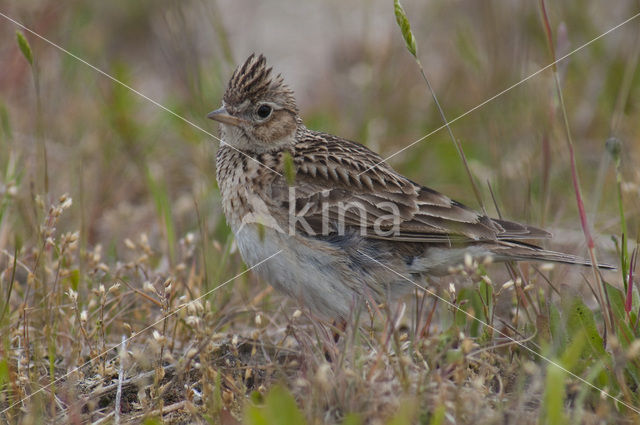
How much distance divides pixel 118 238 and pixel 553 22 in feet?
15.7

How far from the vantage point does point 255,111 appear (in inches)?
202

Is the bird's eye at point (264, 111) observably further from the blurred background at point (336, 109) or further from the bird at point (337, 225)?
the blurred background at point (336, 109)

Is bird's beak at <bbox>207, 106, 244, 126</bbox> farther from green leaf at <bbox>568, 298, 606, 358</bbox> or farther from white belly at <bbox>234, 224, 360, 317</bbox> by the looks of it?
green leaf at <bbox>568, 298, 606, 358</bbox>

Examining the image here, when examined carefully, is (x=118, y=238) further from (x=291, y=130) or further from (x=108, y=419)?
(x=108, y=419)

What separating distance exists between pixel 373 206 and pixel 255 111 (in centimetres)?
94

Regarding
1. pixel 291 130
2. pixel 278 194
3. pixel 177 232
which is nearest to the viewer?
pixel 278 194

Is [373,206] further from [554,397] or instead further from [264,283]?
[554,397]

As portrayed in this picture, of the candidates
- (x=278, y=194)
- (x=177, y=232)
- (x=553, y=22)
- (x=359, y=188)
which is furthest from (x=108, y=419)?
(x=553, y=22)

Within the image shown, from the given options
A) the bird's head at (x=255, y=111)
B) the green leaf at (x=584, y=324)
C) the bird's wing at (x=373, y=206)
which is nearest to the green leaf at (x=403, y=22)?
the bird's wing at (x=373, y=206)

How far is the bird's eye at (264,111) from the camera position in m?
5.16

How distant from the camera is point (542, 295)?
432cm

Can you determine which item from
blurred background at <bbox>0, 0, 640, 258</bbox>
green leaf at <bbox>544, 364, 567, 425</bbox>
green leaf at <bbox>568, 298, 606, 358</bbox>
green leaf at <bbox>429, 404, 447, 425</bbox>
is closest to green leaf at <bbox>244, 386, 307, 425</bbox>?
green leaf at <bbox>429, 404, 447, 425</bbox>

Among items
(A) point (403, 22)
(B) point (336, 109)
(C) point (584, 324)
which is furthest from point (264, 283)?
(B) point (336, 109)

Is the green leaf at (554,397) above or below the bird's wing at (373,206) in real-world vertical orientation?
below
